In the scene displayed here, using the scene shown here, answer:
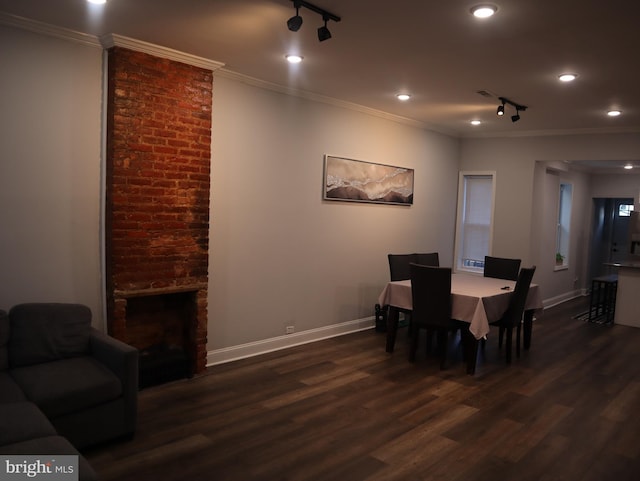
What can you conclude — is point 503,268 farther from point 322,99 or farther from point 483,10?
point 483,10

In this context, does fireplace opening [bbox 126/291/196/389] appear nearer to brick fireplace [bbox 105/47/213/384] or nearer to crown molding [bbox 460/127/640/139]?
brick fireplace [bbox 105/47/213/384]

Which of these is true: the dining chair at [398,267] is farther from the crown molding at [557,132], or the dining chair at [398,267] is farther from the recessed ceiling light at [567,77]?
the crown molding at [557,132]

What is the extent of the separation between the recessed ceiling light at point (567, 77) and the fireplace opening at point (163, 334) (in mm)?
3580

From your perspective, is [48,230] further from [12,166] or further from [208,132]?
[208,132]

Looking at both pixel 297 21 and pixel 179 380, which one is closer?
pixel 297 21

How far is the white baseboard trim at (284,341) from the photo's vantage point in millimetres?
4621

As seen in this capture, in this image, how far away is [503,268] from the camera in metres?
5.99

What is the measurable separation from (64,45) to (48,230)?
1.34m

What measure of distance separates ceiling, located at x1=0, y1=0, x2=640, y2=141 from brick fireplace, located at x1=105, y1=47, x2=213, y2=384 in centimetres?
35

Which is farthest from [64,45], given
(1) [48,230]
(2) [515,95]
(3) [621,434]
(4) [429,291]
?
(3) [621,434]

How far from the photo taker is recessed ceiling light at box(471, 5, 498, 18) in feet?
9.18

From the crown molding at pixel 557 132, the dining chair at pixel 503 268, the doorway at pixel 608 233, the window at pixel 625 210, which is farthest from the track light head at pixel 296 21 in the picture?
the window at pixel 625 210

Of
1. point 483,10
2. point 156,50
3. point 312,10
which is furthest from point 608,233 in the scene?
point 156,50

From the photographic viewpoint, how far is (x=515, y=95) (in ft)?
15.9
